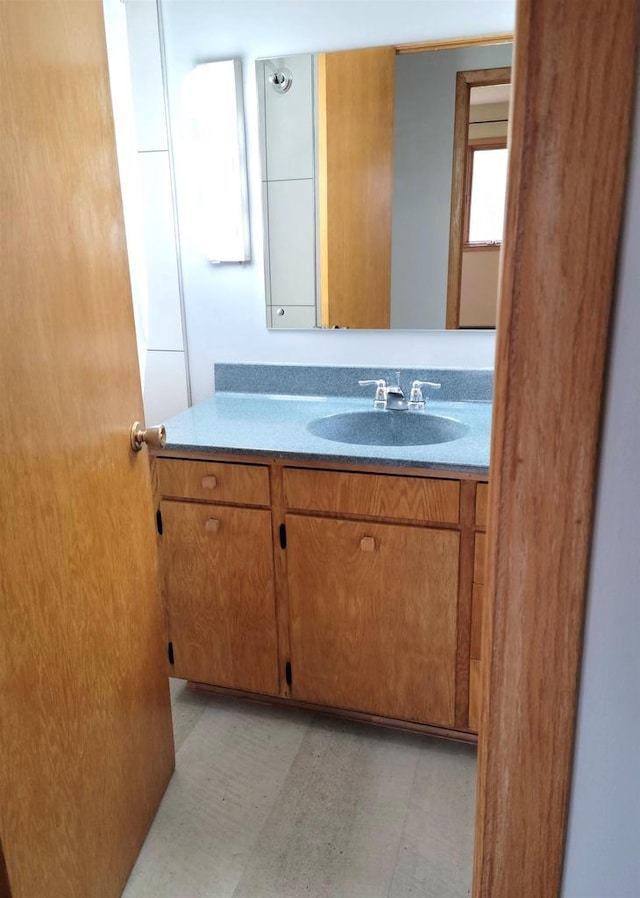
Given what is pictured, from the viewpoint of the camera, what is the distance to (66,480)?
3.56 feet

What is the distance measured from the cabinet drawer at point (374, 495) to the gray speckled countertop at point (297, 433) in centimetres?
5

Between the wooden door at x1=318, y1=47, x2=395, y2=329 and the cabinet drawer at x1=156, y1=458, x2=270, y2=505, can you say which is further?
the wooden door at x1=318, y1=47, x2=395, y2=329

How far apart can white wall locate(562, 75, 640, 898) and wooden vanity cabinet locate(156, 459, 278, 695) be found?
116cm

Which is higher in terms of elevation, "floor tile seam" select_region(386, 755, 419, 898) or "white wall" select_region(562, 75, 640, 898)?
"white wall" select_region(562, 75, 640, 898)

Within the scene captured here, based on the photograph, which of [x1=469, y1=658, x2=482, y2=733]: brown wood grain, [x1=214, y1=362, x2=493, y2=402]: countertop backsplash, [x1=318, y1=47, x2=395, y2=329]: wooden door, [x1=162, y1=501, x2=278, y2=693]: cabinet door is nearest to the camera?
[x1=469, y1=658, x2=482, y2=733]: brown wood grain

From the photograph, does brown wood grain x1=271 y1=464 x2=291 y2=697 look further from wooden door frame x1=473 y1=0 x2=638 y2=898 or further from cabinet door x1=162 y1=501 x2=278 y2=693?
wooden door frame x1=473 y1=0 x2=638 y2=898

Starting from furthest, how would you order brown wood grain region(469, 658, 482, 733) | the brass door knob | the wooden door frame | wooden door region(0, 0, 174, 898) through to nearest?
1. brown wood grain region(469, 658, 482, 733)
2. the brass door knob
3. wooden door region(0, 0, 174, 898)
4. the wooden door frame

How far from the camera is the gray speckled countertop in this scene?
4.89 feet

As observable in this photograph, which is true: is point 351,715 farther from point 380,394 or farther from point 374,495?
point 380,394

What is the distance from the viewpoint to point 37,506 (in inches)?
39.2

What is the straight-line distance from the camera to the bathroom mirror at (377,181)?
178 centimetres

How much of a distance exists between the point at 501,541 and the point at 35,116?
3.09 feet

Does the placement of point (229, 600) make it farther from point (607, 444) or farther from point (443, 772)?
point (607, 444)

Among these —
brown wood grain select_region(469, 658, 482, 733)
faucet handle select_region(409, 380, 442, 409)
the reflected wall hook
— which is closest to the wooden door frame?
brown wood grain select_region(469, 658, 482, 733)
